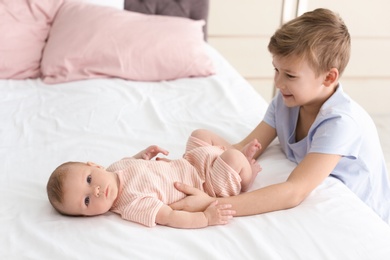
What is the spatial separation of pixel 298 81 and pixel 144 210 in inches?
21.5

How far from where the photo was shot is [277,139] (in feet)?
5.75

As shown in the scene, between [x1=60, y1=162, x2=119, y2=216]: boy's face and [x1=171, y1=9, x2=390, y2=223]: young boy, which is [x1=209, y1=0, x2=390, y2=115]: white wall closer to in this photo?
[x1=171, y1=9, x2=390, y2=223]: young boy

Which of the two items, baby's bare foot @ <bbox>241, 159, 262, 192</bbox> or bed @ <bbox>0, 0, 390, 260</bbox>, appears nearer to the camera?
bed @ <bbox>0, 0, 390, 260</bbox>

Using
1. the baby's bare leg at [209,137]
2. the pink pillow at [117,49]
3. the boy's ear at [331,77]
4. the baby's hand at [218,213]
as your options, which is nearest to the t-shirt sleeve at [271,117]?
the baby's bare leg at [209,137]

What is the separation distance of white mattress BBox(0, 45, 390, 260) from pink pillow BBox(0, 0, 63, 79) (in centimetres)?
8

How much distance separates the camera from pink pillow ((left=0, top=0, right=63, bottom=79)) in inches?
90.2

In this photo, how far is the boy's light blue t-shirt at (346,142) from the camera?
136 cm

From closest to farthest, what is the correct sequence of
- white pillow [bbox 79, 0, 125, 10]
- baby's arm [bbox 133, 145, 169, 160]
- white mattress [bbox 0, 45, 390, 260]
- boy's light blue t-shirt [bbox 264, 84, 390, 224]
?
1. white mattress [bbox 0, 45, 390, 260]
2. boy's light blue t-shirt [bbox 264, 84, 390, 224]
3. baby's arm [bbox 133, 145, 169, 160]
4. white pillow [bbox 79, 0, 125, 10]

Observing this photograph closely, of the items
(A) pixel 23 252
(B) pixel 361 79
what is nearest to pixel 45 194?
(A) pixel 23 252

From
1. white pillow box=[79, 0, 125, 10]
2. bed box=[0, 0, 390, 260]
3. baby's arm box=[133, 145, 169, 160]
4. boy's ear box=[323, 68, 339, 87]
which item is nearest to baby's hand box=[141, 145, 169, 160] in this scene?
baby's arm box=[133, 145, 169, 160]

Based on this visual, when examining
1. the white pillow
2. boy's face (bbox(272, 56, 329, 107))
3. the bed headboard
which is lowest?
the bed headboard

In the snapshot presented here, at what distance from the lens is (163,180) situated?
1341mm

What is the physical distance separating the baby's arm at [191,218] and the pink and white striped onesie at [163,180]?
0.02m

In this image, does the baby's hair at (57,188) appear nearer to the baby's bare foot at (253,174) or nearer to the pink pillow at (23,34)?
the baby's bare foot at (253,174)
